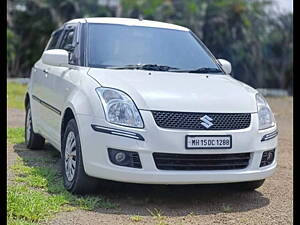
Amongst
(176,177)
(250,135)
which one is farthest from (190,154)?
(250,135)

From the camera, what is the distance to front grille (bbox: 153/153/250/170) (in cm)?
405

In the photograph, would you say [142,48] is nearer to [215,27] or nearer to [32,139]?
[32,139]

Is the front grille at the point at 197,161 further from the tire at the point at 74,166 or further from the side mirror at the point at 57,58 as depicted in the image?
the side mirror at the point at 57,58

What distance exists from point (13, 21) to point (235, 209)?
15936 mm

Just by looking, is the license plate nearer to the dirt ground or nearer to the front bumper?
the front bumper

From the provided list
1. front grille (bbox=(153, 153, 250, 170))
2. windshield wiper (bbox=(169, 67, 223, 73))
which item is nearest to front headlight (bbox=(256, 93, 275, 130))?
front grille (bbox=(153, 153, 250, 170))

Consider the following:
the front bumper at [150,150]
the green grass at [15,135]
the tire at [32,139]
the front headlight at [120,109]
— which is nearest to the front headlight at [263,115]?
the front bumper at [150,150]

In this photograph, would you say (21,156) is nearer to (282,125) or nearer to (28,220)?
(28,220)

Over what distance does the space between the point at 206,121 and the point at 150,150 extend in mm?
548

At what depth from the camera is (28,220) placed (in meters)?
3.71

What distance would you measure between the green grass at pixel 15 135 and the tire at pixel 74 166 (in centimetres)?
275

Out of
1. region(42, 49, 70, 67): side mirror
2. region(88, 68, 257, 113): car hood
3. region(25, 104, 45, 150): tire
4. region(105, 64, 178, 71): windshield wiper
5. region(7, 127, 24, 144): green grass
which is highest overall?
region(42, 49, 70, 67): side mirror

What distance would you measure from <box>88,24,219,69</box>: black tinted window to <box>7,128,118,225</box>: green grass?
4.17 ft

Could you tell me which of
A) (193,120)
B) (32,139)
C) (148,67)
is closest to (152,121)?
(193,120)
